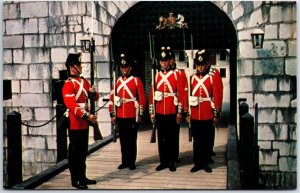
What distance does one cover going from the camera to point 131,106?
411 centimetres

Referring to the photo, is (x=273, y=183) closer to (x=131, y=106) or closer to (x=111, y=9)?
(x=131, y=106)

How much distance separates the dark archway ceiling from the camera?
4930 mm

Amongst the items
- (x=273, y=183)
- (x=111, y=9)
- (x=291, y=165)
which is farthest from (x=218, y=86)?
(x=111, y=9)

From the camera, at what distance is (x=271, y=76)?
4.91 metres

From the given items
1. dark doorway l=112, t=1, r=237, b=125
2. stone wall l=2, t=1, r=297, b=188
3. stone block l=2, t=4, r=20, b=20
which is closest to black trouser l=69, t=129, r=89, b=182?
dark doorway l=112, t=1, r=237, b=125

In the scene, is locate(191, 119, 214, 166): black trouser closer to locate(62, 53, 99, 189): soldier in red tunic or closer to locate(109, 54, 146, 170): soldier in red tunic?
locate(109, 54, 146, 170): soldier in red tunic

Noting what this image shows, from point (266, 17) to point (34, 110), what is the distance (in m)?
3.13

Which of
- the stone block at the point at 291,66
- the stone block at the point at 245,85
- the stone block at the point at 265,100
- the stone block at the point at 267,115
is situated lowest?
the stone block at the point at 267,115

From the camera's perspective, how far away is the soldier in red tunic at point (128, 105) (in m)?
4.10

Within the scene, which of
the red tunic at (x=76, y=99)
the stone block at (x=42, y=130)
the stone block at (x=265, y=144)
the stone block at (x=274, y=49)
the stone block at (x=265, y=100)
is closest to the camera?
the red tunic at (x=76, y=99)

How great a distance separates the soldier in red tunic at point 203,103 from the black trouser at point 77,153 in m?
1.06

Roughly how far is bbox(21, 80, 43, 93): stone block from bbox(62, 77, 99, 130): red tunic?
191 centimetres

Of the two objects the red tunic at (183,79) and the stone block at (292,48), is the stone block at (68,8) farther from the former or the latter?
the stone block at (292,48)

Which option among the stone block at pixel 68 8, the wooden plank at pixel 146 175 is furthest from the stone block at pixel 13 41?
the wooden plank at pixel 146 175
